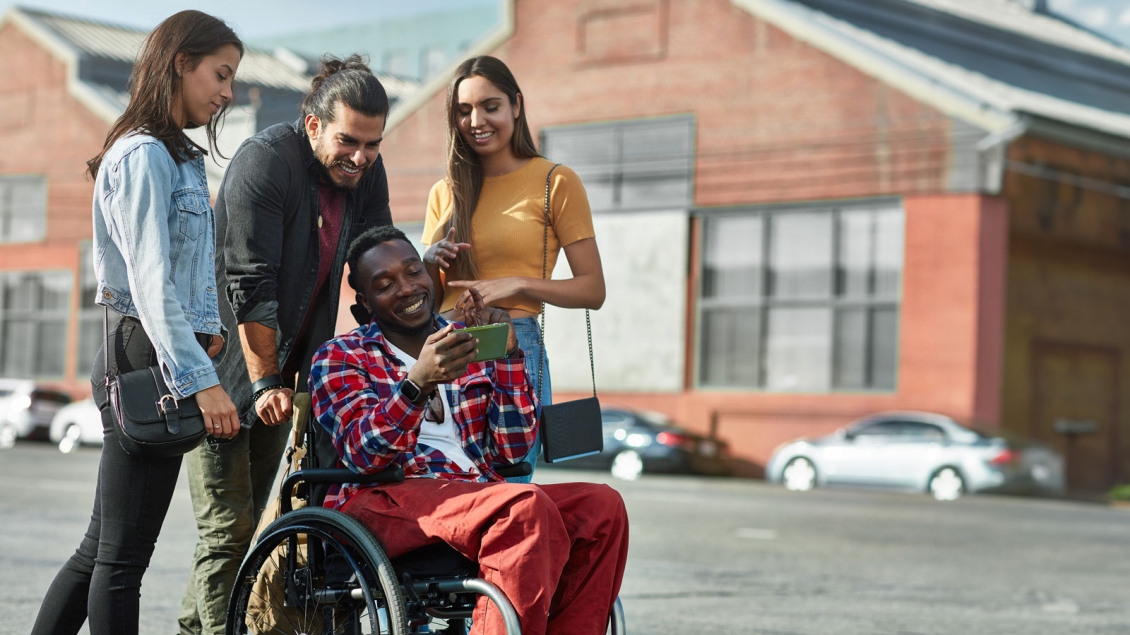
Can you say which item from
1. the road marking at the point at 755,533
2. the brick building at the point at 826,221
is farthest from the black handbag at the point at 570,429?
the brick building at the point at 826,221

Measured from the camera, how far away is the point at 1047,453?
21.1 m

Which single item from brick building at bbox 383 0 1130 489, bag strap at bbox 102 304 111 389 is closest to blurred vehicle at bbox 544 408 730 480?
brick building at bbox 383 0 1130 489

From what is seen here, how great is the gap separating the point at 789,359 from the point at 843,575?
16.7 m

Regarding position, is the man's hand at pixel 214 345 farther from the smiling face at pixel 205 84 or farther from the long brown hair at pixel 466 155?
the long brown hair at pixel 466 155

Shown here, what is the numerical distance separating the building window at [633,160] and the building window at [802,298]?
1031 millimetres

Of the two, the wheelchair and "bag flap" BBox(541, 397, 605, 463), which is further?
"bag flap" BBox(541, 397, 605, 463)

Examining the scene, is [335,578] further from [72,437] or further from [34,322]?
[34,322]

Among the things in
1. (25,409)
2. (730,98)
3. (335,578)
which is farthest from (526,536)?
(25,409)

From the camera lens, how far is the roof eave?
35188 millimetres

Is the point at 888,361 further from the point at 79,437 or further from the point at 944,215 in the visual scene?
the point at 79,437

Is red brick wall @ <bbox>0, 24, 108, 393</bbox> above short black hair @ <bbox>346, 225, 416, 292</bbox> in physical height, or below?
above

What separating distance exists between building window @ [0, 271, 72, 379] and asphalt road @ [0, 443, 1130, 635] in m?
18.9

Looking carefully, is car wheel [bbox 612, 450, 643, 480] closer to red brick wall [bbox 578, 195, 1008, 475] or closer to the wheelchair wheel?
red brick wall [bbox 578, 195, 1008, 475]

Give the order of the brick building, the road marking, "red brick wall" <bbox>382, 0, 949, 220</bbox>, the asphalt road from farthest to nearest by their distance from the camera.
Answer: "red brick wall" <bbox>382, 0, 949, 220</bbox> < the brick building < the road marking < the asphalt road
